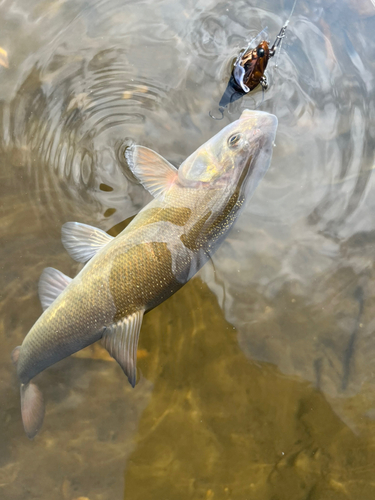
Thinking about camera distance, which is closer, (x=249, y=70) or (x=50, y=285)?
(x=50, y=285)

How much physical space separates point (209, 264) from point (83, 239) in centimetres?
113

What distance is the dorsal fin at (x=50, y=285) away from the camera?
9.16ft

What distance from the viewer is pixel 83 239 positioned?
285 cm

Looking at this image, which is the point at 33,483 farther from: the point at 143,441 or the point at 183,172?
the point at 183,172

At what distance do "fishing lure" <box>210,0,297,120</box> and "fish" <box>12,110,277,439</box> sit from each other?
424 mm

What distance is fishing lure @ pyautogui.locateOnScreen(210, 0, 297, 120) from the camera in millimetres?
2936

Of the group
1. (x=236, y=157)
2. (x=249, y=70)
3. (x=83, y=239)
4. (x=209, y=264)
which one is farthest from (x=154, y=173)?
(x=249, y=70)

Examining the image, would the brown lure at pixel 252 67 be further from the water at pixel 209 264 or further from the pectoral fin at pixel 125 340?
the pectoral fin at pixel 125 340

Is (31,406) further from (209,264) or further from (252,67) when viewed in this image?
(252,67)

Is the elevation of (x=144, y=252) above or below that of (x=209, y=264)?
above

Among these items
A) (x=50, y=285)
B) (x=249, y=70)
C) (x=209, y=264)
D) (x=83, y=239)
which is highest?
(x=249, y=70)

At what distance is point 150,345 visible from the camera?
3254mm

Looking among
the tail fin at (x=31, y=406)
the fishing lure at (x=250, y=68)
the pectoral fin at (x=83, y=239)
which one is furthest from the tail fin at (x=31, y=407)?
the fishing lure at (x=250, y=68)

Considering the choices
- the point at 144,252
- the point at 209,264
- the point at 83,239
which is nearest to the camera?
the point at 144,252
